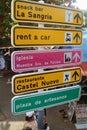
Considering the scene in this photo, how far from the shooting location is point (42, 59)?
13.5 ft

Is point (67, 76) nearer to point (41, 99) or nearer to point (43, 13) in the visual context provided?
point (41, 99)

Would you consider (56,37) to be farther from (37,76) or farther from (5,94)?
(5,94)

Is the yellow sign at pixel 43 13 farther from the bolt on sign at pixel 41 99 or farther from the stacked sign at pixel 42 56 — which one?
the bolt on sign at pixel 41 99

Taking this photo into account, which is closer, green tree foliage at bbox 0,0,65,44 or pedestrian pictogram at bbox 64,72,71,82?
pedestrian pictogram at bbox 64,72,71,82

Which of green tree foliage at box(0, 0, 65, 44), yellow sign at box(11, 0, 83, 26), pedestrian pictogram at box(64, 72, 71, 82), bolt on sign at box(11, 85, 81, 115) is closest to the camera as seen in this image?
yellow sign at box(11, 0, 83, 26)

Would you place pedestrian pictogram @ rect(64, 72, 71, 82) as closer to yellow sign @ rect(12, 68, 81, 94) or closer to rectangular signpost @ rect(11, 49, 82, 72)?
yellow sign @ rect(12, 68, 81, 94)

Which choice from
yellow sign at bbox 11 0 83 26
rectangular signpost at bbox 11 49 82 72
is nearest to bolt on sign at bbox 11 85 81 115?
rectangular signpost at bbox 11 49 82 72

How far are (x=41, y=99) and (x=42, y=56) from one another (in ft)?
1.80

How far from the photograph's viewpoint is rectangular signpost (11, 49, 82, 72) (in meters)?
3.85

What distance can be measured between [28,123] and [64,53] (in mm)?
3316

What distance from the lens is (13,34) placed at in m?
3.75

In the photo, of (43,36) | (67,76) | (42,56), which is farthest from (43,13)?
(67,76)

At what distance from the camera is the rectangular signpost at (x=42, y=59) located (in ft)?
12.6

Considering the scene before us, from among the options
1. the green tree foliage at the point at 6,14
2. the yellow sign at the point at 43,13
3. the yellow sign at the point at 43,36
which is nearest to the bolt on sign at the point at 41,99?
the yellow sign at the point at 43,36
